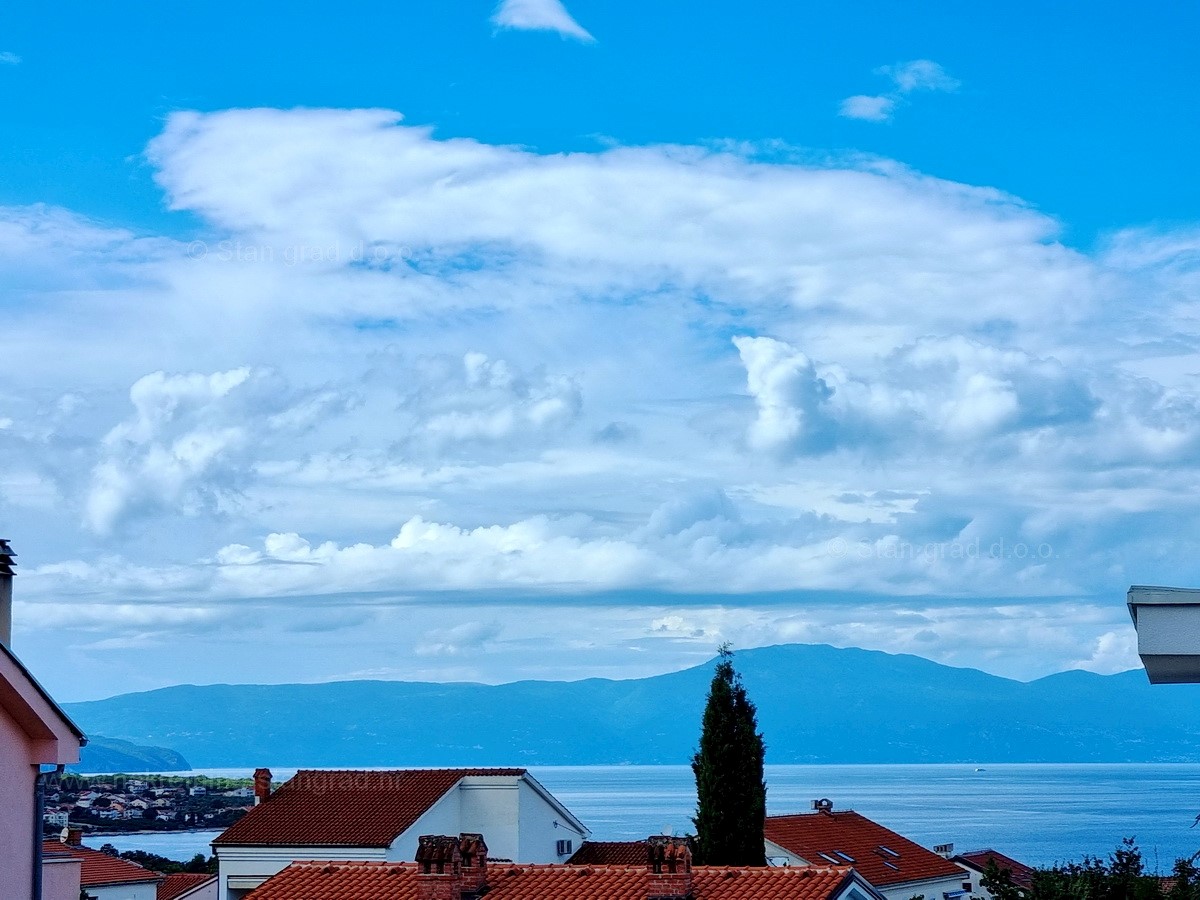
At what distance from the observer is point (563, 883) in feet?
62.6

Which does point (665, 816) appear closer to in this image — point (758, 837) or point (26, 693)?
point (758, 837)

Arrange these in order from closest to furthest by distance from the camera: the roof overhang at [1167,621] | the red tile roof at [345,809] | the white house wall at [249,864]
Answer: the roof overhang at [1167,621]
the red tile roof at [345,809]
the white house wall at [249,864]

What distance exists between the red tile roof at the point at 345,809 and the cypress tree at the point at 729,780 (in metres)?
13.4

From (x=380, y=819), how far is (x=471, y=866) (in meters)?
24.8

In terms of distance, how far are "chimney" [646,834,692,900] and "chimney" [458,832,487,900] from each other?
242cm

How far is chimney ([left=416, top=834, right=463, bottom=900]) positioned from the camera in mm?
18797

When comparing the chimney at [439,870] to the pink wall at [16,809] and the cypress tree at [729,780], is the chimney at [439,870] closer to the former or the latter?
the pink wall at [16,809]

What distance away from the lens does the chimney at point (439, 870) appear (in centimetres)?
1880

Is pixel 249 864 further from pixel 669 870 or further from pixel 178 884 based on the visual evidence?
pixel 669 870

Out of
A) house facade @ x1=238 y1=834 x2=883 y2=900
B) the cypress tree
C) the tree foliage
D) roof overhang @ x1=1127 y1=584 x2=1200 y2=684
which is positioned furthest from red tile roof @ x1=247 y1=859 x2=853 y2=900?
roof overhang @ x1=1127 y1=584 x2=1200 y2=684

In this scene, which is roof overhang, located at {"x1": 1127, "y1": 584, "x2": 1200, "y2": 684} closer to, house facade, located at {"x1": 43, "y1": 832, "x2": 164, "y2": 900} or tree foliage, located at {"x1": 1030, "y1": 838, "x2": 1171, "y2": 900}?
tree foliage, located at {"x1": 1030, "y1": 838, "x2": 1171, "y2": 900}

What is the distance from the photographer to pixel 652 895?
17.9m

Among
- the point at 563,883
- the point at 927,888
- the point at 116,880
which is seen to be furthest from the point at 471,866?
the point at 927,888

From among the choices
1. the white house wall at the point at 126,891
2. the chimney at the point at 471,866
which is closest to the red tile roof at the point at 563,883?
the chimney at the point at 471,866
